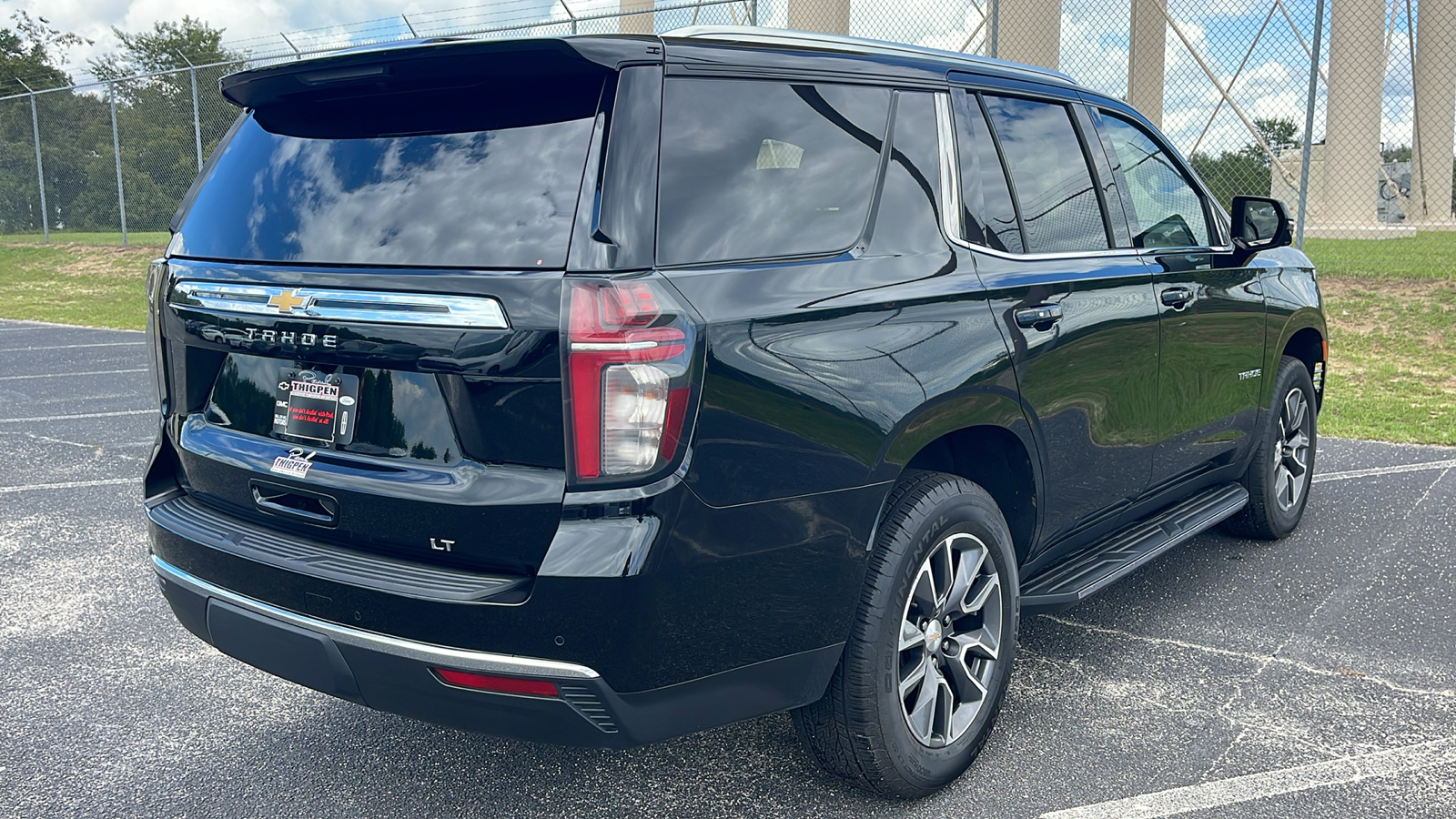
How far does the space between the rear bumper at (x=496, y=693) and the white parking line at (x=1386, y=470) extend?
503 cm

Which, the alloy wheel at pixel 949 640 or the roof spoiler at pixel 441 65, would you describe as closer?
the roof spoiler at pixel 441 65

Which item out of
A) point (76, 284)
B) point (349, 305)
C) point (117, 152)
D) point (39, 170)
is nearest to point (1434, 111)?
point (349, 305)

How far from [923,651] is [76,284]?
2199 centimetres

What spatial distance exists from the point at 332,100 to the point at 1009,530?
7.17 feet

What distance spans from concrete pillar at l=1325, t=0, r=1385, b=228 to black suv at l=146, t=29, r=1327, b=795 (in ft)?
53.1

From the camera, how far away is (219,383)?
2889 millimetres

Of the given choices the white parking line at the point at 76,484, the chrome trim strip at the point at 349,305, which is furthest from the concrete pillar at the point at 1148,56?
the chrome trim strip at the point at 349,305

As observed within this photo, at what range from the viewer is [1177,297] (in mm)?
4062

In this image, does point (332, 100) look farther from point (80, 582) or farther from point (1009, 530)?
point (80, 582)

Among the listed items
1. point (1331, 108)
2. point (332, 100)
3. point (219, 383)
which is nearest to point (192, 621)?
point (219, 383)

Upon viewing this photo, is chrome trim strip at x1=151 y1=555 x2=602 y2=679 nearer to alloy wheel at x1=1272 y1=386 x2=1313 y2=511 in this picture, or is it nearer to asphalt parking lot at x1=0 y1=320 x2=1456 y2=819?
asphalt parking lot at x1=0 y1=320 x2=1456 y2=819

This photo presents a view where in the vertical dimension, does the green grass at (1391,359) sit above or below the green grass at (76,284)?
above

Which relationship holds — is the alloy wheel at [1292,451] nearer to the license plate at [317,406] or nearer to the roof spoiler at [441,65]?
the roof spoiler at [441,65]

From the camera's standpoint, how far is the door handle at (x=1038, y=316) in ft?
10.7
